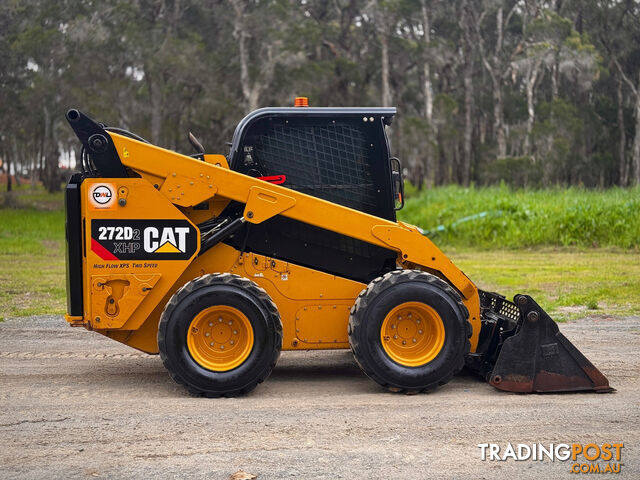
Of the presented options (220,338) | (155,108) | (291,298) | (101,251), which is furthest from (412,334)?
(155,108)

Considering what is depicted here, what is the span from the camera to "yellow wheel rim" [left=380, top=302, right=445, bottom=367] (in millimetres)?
7270

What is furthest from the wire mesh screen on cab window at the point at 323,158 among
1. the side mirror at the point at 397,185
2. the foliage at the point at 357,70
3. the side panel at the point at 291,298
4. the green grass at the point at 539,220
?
the foliage at the point at 357,70

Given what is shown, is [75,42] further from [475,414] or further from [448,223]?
[475,414]

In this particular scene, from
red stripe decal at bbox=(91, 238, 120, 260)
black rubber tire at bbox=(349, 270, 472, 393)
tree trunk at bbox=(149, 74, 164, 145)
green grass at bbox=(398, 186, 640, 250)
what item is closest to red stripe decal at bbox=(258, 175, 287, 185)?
black rubber tire at bbox=(349, 270, 472, 393)

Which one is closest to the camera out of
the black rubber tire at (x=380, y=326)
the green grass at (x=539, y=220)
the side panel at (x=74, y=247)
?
the black rubber tire at (x=380, y=326)

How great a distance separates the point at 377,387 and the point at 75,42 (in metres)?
36.5

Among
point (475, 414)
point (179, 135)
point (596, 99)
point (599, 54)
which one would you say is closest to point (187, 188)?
point (475, 414)

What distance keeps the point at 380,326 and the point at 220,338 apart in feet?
4.38

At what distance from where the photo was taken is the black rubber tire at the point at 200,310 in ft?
23.2

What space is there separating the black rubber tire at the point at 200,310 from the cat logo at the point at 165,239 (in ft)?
1.25

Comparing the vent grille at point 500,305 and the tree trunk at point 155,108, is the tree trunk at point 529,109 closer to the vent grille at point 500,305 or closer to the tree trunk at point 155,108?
the tree trunk at point 155,108

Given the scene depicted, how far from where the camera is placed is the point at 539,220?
23359 mm

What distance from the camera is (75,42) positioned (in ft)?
133

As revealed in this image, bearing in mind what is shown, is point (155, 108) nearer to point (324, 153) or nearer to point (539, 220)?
point (539, 220)
